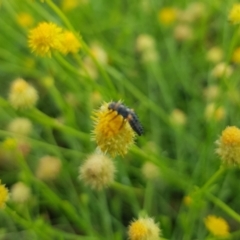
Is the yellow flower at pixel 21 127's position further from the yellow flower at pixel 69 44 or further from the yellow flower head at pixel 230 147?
the yellow flower head at pixel 230 147

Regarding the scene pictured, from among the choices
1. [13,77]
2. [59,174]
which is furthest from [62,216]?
[13,77]

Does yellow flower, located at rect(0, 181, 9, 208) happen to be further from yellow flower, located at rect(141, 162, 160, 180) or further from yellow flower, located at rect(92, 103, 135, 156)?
yellow flower, located at rect(141, 162, 160, 180)

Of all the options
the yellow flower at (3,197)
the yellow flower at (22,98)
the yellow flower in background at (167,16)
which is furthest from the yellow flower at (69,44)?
the yellow flower in background at (167,16)

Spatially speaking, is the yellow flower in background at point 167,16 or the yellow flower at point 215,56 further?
the yellow flower in background at point 167,16

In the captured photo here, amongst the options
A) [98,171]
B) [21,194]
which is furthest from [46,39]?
[21,194]

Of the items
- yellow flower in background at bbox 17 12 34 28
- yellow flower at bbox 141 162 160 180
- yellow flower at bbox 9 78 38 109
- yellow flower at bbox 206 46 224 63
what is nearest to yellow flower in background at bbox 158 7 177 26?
yellow flower at bbox 206 46 224 63

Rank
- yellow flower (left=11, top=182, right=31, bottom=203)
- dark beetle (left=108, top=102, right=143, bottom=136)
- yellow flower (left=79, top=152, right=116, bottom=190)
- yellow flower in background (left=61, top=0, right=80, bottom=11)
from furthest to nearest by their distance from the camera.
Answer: yellow flower in background (left=61, top=0, right=80, bottom=11) → yellow flower (left=11, top=182, right=31, bottom=203) → yellow flower (left=79, top=152, right=116, bottom=190) → dark beetle (left=108, top=102, right=143, bottom=136)
